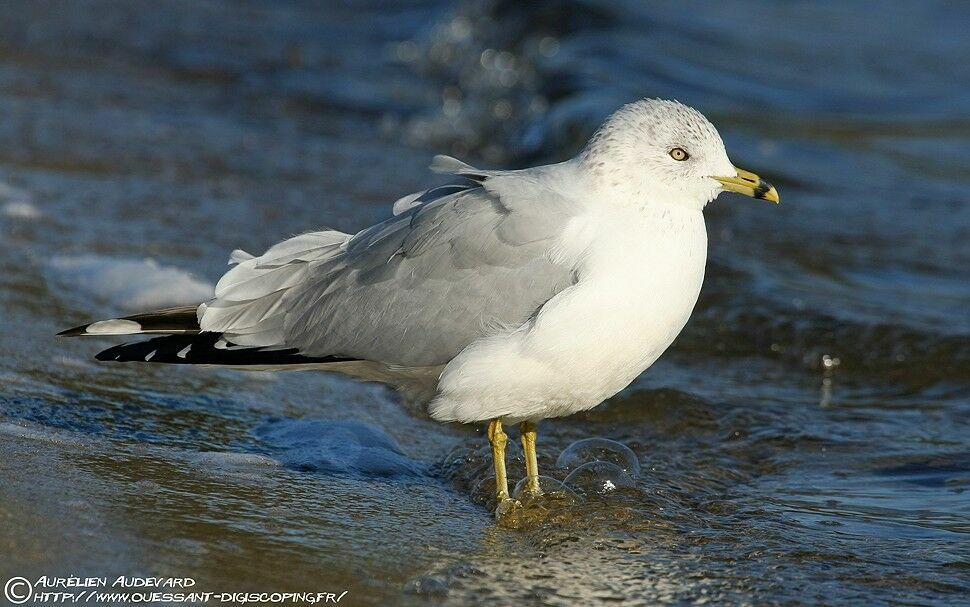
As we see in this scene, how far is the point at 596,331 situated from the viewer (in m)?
4.14

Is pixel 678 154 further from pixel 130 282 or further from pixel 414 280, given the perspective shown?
pixel 130 282

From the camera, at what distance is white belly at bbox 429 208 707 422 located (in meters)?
4.14

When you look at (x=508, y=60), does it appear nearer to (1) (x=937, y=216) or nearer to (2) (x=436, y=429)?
(1) (x=937, y=216)

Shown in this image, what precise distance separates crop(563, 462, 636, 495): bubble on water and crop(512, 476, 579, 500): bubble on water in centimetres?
5

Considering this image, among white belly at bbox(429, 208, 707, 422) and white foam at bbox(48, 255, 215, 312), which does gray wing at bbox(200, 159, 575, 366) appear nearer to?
white belly at bbox(429, 208, 707, 422)

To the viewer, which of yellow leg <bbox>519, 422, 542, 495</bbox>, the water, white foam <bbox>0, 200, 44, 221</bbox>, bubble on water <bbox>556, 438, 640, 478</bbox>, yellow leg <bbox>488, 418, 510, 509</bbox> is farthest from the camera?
white foam <bbox>0, 200, 44, 221</bbox>

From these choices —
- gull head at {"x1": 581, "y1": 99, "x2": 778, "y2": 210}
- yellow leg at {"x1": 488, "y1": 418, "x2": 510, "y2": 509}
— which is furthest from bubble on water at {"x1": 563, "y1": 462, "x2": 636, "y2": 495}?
gull head at {"x1": 581, "y1": 99, "x2": 778, "y2": 210}

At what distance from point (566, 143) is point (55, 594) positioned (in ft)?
24.6

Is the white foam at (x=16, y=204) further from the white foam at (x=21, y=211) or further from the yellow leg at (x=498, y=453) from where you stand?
the yellow leg at (x=498, y=453)

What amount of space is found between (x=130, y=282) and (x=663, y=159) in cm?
302

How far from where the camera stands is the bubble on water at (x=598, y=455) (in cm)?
498

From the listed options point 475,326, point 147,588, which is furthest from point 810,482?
point 147,588

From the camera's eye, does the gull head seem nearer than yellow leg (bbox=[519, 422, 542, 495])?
Yes

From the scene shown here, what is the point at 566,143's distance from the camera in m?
10.4
